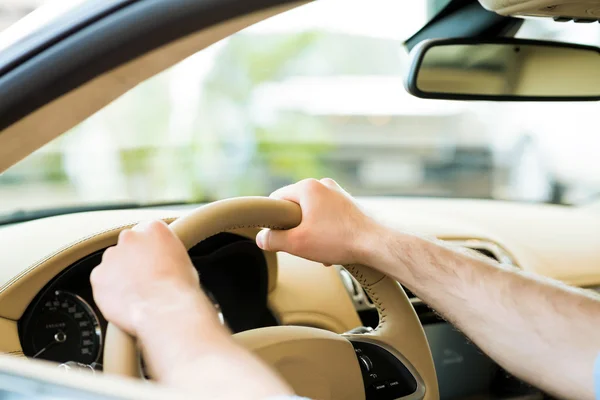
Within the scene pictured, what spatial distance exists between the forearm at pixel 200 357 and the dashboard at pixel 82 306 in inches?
32.2

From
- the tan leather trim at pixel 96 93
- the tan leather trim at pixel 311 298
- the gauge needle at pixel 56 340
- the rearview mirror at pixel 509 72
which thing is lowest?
the tan leather trim at pixel 311 298

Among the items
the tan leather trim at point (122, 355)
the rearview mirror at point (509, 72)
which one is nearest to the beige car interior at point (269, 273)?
the tan leather trim at point (122, 355)

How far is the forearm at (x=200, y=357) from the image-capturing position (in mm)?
1015

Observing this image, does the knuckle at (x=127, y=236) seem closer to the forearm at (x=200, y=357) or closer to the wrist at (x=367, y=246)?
the forearm at (x=200, y=357)

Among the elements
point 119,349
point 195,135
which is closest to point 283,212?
A: point 119,349

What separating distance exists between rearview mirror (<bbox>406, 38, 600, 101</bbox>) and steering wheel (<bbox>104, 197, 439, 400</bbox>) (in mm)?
852

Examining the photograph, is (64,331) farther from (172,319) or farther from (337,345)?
(172,319)

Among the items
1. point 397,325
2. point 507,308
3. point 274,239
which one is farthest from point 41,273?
point 507,308

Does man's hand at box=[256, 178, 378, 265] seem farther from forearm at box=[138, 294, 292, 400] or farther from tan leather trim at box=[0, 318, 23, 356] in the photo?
tan leather trim at box=[0, 318, 23, 356]

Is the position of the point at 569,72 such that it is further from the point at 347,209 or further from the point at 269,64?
the point at 269,64

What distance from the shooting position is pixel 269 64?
896 cm

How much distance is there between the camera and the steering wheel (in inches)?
54.2

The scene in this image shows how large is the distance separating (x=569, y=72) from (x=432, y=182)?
4.80 metres

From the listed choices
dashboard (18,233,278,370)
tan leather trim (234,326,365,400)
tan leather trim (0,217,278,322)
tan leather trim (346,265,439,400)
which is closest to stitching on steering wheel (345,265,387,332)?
tan leather trim (346,265,439,400)
